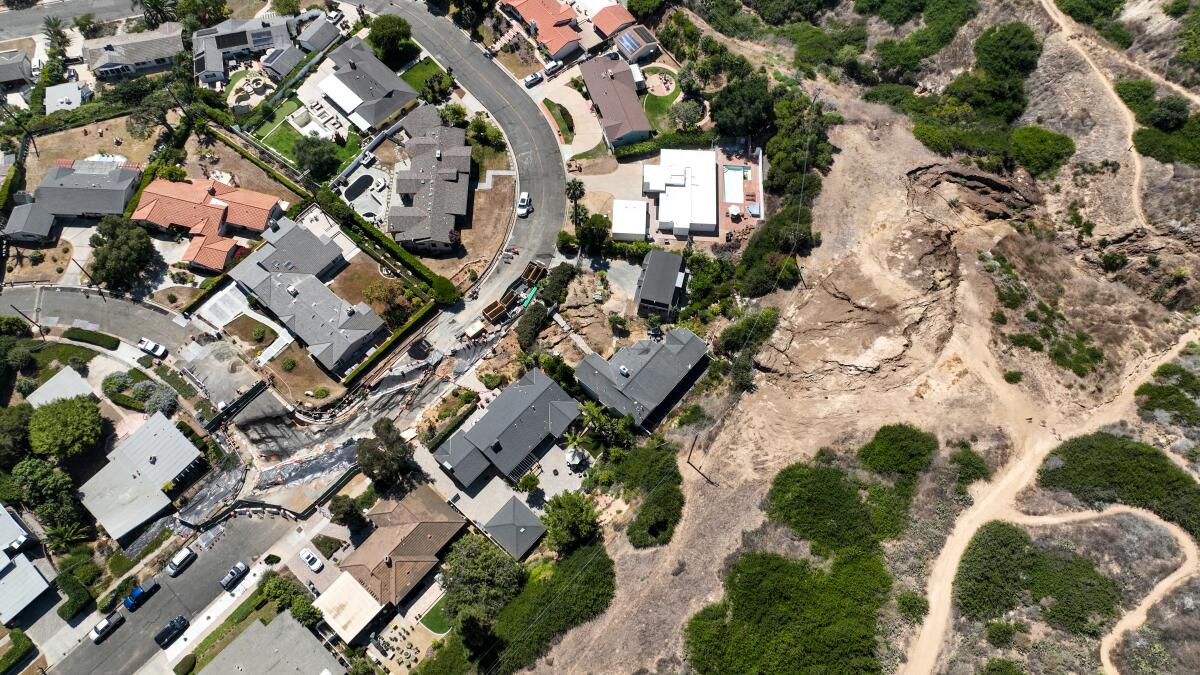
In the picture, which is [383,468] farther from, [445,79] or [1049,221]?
[1049,221]

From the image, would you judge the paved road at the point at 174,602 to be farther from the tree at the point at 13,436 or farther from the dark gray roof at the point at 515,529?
the dark gray roof at the point at 515,529

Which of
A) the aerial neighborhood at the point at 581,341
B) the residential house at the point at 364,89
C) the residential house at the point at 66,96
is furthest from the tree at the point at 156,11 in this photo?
the residential house at the point at 364,89

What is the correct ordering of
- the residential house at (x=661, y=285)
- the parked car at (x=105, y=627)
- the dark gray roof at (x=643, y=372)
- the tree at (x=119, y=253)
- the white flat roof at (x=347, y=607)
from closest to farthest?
the white flat roof at (x=347, y=607) → the parked car at (x=105, y=627) → the dark gray roof at (x=643, y=372) → the tree at (x=119, y=253) → the residential house at (x=661, y=285)

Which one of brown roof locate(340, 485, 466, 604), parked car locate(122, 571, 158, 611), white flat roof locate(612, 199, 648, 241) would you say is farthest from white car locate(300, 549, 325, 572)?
white flat roof locate(612, 199, 648, 241)

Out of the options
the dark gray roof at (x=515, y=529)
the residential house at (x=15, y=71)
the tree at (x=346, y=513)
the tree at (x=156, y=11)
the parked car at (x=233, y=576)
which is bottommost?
A: the dark gray roof at (x=515, y=529)

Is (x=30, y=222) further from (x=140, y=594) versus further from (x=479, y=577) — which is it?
(x=479, y=577)
